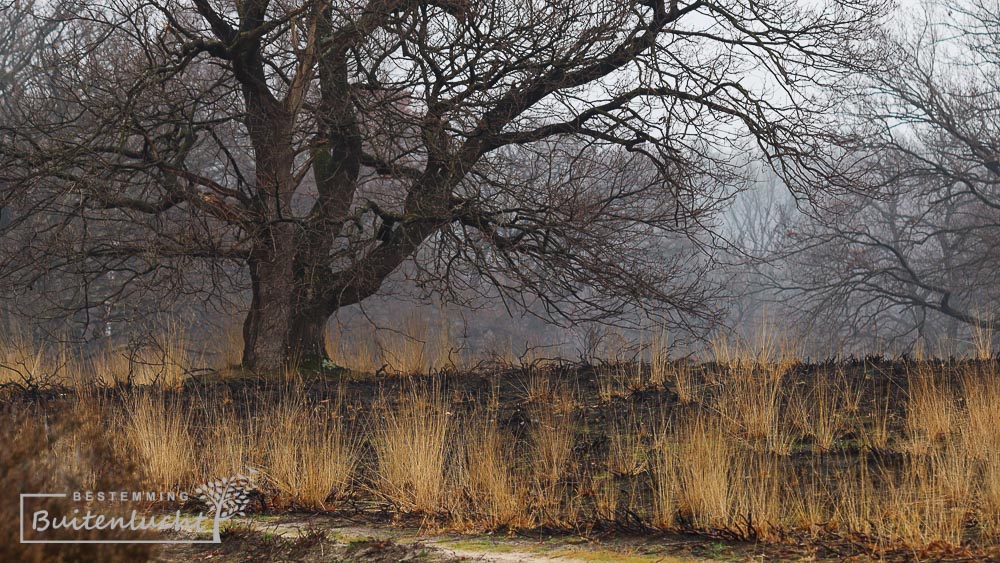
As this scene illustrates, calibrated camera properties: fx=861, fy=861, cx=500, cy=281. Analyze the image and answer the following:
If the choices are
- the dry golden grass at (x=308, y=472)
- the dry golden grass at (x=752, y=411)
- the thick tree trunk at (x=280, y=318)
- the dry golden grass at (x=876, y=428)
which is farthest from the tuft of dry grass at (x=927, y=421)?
the thick tree trunk at (x=280, y=318)

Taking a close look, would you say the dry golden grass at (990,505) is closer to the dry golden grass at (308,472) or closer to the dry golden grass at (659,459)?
the dry golden grass at (659,459)

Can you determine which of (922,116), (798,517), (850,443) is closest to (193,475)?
(798,517)

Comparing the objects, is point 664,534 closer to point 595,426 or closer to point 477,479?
point 477,479

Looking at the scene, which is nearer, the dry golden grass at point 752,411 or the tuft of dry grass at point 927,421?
the tuft of dry grass at point 927,421

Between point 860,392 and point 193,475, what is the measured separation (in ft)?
16.7

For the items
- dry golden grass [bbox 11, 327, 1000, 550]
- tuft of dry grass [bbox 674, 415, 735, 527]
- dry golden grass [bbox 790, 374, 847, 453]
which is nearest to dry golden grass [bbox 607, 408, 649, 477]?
dry golden grass [bbox 11, 327, 1000, 550]

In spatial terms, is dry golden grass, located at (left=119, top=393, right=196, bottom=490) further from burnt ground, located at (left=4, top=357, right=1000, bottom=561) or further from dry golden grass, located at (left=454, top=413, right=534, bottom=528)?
dry golden grass, located at (left=454, top=413, right=534, bottom=528)

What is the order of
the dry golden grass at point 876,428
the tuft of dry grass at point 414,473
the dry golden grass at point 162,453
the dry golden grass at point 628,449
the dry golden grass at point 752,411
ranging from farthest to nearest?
the dry golden grass at point 752,411
the dry golden grass at point 162,453
the dry golden grass at point 876,428
the dry golden grass at point 628,449
the tuft of dry grass at point 414,473

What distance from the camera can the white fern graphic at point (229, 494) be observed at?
16.9 ft

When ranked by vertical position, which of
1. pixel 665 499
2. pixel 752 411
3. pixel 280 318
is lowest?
pixel 665 499

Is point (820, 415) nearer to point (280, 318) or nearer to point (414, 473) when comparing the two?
point (414, 473)

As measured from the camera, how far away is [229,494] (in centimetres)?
525

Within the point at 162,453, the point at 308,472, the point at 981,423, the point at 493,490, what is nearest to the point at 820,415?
the point at 981,423

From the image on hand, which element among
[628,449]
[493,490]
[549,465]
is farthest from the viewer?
[628,449]
